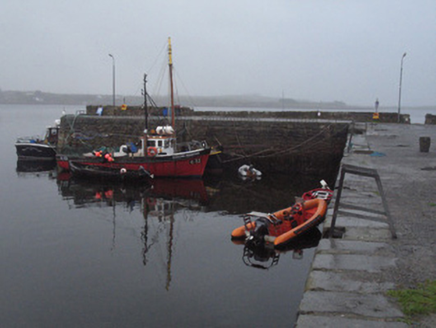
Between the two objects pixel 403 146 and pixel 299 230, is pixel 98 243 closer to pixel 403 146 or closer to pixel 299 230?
pixel 299 230

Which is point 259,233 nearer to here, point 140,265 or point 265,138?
point 140,265

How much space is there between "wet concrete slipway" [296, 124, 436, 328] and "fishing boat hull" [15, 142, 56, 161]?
28.7 meters

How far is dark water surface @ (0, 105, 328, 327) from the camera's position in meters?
9.30

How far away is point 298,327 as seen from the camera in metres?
4.75

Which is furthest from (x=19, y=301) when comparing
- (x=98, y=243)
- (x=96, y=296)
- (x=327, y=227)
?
(x=327, y=227)

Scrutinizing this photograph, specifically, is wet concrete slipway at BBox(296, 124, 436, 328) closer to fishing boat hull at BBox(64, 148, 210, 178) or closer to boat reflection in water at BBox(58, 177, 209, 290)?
boat reflection in water at BBox(58, 177, 209, 290)

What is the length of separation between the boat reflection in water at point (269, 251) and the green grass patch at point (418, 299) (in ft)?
21.3

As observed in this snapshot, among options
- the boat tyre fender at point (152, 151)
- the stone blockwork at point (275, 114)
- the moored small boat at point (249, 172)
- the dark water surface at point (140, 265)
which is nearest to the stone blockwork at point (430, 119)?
the stone blockwork at point (275, 114)

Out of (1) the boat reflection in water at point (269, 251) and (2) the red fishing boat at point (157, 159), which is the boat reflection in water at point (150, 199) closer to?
(2) the red fishing boat at point (157, 159)

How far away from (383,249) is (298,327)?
3.05 meters

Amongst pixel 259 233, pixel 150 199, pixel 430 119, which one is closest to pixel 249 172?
pixel 150 199

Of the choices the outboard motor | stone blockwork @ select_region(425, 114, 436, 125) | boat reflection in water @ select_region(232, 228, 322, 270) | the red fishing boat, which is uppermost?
stone blockwork @ select_region(425, 114, 436, 125)

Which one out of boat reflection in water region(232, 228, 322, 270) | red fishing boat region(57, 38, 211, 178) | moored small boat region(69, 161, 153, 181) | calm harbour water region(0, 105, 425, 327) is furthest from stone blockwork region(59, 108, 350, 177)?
boat reflection in water region(232, 228, 322, 270)

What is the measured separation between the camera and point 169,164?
83.0 feet
